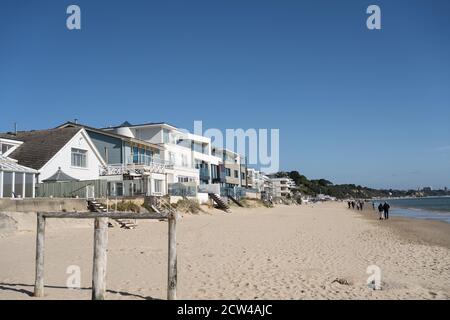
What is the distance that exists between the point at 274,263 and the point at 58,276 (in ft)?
19.6

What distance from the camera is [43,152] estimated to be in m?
30.0

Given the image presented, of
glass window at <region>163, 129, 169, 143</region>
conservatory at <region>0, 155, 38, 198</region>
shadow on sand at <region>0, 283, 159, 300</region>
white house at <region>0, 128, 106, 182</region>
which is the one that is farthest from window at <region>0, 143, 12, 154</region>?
shadow on sand at <region>0, 283, 159, 300</region>

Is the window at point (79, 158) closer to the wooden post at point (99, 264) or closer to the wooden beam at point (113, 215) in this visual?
the wooden beam at point (113, 215)

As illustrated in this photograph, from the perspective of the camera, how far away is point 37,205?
21.4m

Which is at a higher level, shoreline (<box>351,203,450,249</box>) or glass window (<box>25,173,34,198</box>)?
glass window (<box>25,173,34,198</box>)

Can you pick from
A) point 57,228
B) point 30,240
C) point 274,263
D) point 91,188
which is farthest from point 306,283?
point 91,188

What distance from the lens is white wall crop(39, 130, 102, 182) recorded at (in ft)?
95.5

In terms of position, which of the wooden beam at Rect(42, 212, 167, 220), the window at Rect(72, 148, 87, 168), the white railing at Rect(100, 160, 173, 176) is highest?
the window at Rect(72, 148, 87, 168)

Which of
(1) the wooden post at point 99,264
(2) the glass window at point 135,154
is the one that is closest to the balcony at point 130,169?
(2) the glass window at point 135,154

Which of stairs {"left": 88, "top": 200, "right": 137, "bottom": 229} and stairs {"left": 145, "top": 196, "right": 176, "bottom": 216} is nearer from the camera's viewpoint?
stairs {"left": 88, "top": 200, "right": 137, "bottom": 229}

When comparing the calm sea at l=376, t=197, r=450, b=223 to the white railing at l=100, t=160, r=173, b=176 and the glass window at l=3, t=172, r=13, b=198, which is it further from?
the glass window at l=3, t=172, r=13, b=198

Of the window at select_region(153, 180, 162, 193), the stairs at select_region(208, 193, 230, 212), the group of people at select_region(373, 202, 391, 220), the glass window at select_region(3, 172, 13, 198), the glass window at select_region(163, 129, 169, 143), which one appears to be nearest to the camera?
the glass window at select_region(3, 172, 13, 198)

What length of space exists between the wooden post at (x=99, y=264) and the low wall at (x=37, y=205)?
574 inches

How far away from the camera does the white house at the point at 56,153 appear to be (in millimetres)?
29266
